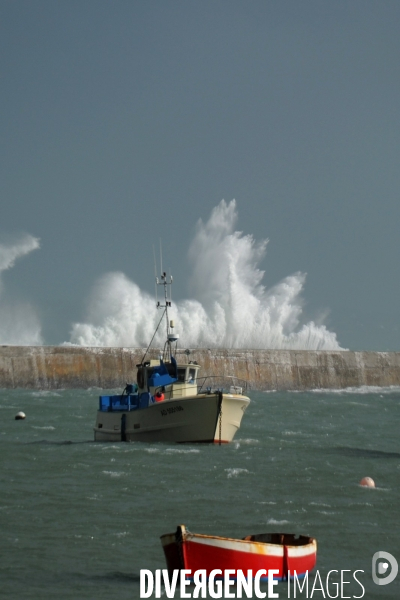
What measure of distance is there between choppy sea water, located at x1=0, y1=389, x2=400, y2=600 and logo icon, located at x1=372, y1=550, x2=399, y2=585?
124mm

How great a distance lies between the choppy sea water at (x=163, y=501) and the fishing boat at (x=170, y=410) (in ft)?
1.73

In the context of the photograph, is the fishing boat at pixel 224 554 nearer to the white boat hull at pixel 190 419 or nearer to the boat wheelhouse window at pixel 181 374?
the white boat hull at pixel 190 419

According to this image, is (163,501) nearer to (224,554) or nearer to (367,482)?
(367,482)

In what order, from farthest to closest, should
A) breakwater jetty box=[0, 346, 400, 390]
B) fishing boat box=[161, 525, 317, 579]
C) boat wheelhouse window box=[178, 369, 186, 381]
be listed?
breakwater jetty box=[0, 346, 400, 390] < boat wheelhouse window box=[178, 369, 186, 381] < fishing boat box=[161, 525, 317, 579]

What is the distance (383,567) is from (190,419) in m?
13.4

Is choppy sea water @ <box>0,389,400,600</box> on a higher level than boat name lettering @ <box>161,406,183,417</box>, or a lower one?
lower

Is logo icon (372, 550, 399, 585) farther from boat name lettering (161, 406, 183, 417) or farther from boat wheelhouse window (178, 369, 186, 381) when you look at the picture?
boat wheelhouse window (178, 369, 186, 381)

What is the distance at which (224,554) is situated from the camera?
41.3ft

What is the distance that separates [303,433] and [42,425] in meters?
9.96

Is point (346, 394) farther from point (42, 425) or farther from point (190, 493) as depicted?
→ point (190, 493)

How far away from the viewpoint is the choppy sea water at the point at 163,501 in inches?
549

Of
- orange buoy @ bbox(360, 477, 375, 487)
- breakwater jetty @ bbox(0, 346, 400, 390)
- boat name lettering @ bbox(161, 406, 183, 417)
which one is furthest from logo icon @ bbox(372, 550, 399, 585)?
breakwater jetty @ bbox(0, 346, 400, 390)

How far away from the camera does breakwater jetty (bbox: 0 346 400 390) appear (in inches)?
2360

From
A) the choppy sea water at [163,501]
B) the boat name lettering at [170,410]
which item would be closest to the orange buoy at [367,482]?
the choppy sea water at [163,501]
